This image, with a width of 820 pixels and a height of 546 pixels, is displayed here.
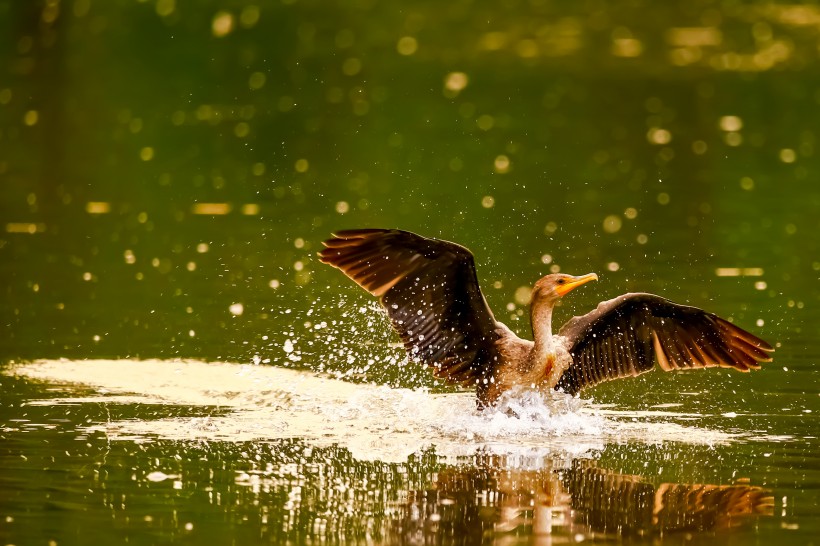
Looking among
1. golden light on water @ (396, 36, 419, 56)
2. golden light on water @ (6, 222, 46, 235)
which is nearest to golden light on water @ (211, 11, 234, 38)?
golden light on water @ (396, 36, 419, 56)

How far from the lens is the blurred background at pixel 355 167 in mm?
16422

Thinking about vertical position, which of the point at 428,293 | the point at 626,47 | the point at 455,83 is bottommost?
the point at 428,293

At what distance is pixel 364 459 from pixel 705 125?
18.9 metres

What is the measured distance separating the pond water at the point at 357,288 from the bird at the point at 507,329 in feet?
1.01

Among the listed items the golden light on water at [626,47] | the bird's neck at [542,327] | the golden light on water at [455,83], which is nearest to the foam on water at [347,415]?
the bird's neck at [542,327]

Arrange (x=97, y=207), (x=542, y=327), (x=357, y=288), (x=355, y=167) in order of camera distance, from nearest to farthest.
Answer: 1. (x=542, y=327)
2. (x=357, y=288)
3. (x=97, y=207)
4. (x=355, y=167)

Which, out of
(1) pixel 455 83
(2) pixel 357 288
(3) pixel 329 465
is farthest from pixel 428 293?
(1) pixel 455 83

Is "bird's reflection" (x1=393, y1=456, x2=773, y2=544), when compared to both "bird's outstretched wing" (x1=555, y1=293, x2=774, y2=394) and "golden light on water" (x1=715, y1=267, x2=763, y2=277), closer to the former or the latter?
"bird's outstretched wing" (x1=555, y1=293, x2=774, y2=394)

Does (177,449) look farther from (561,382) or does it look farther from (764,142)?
(764,142)

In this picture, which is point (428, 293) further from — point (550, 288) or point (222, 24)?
point (222, 24)

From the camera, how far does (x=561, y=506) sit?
9.98m

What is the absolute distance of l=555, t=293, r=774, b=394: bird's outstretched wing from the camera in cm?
1270

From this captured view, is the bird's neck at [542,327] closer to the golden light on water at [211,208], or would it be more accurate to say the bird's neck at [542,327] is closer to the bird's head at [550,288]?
the bird's head at [550,288]

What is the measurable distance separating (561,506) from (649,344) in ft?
10.3
